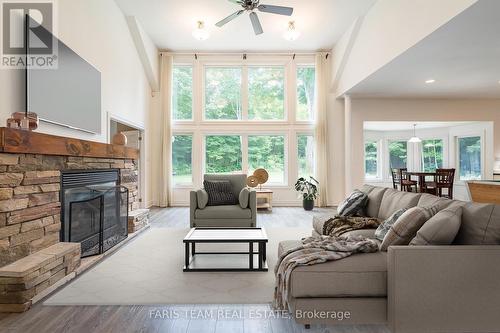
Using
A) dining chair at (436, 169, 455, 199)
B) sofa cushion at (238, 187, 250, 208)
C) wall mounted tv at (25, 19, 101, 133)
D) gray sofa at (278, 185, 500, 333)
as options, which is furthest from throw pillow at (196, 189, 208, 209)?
dining chair at (436, 169, 455, 199)

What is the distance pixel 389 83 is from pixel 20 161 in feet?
19.2

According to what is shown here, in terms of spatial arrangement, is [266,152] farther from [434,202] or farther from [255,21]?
[434,202]

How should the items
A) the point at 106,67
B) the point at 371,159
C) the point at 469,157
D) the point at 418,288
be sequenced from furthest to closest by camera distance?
the point at 371,159
the point at 469,157
the point at 106,67
the point at 418,288

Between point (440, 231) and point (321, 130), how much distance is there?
6.01 meters

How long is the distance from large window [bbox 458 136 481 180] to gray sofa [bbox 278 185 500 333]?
7.63m

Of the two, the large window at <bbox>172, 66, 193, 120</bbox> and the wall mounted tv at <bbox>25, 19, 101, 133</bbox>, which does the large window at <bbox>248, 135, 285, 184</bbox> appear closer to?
the large window at <bbox>172, 66, 193, 120</bbox>

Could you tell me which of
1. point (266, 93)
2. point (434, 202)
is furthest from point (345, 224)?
point (266, 93)

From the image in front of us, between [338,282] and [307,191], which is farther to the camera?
[307,191]

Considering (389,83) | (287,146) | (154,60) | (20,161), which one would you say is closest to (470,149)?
(389,83)

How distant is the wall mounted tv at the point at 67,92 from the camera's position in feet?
10.8

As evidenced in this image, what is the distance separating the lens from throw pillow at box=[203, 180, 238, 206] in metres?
4.88

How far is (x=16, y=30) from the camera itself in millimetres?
3102

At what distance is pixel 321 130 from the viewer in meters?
7.79

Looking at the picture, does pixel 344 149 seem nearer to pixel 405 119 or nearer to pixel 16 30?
pixel 405 119
